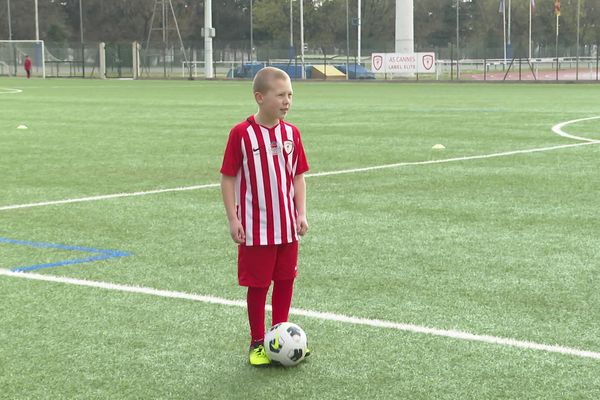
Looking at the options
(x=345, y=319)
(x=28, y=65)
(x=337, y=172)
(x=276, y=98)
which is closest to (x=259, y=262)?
(x=276, y=98)

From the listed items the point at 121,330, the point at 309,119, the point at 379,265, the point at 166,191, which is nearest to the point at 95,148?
the point at 166,191

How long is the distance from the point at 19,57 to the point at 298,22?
153 feet

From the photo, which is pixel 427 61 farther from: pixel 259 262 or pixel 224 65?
pixel 259 262

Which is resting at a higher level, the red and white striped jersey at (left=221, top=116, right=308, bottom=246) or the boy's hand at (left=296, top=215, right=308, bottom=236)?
the red and white striped jersey at (left=221, top=116, right=308, bottom=246)

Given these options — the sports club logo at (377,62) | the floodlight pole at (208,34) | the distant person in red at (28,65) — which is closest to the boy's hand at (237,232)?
the sports club logo at (377,62)

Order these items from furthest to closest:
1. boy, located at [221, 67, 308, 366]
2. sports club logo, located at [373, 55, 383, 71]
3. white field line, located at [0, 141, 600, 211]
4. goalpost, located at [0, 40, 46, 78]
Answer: goalpost, located at [0, 40, 46, 78]
sports club logo, located at [373, 55, 383, 71]
white field line, located at [0, 141, 600, 211]
boy, located at [221, 67, 308, 366]

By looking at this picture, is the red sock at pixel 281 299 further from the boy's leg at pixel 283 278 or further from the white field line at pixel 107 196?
the white field line at pixel 107 196

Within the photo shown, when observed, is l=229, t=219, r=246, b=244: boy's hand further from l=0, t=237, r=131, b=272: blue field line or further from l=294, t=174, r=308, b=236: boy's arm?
l=0, t=237, r=131, b=272: blue field line

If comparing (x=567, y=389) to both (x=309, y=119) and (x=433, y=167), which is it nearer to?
(x=433, y=167)

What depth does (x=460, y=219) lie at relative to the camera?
342 inches

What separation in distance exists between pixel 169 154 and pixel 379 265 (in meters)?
8.24

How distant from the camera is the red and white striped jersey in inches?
185

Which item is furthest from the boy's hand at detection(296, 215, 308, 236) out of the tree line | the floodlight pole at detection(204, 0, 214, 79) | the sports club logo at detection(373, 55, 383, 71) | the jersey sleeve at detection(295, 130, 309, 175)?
the tree line

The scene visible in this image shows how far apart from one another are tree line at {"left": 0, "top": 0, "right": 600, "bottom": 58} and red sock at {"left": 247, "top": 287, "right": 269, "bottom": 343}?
9626 cm
